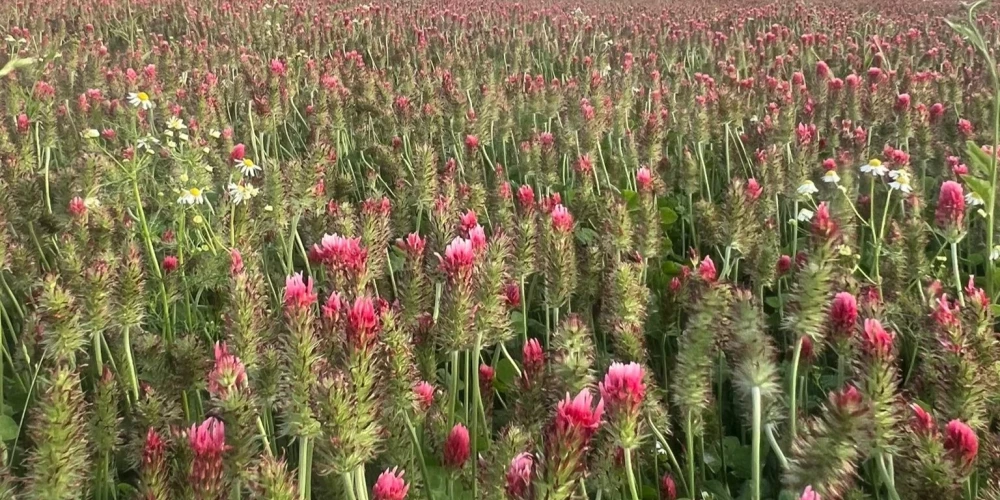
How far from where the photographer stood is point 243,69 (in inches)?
208

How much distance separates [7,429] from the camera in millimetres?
2104

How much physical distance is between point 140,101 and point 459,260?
2.86 m

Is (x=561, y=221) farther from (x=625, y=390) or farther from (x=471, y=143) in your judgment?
(x=471, y=143)

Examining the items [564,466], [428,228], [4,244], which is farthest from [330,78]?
[564,466]

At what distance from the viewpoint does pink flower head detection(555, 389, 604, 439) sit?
129cm

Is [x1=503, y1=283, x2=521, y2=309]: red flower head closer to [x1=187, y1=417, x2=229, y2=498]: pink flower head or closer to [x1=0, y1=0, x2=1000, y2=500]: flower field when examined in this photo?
[x1=0, y1=0, x2=1000, y2=500]: flower field

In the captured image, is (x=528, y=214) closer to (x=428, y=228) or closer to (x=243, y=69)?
(x=428, y=228)

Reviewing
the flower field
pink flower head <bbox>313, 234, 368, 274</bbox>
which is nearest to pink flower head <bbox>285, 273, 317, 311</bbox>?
the flower field

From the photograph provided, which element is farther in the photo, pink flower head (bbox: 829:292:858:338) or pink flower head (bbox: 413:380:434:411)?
pink flower head (bbox: 413:380:434:411)

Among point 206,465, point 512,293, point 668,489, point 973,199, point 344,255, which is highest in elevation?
point 344,255

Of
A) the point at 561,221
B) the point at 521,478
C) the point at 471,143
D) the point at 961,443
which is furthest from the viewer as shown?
the point at 471,143

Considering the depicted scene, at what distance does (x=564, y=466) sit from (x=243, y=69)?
182 inches

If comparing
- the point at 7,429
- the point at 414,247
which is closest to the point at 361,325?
the point at 414,247

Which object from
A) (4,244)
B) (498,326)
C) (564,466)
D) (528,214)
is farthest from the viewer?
(528,214)
